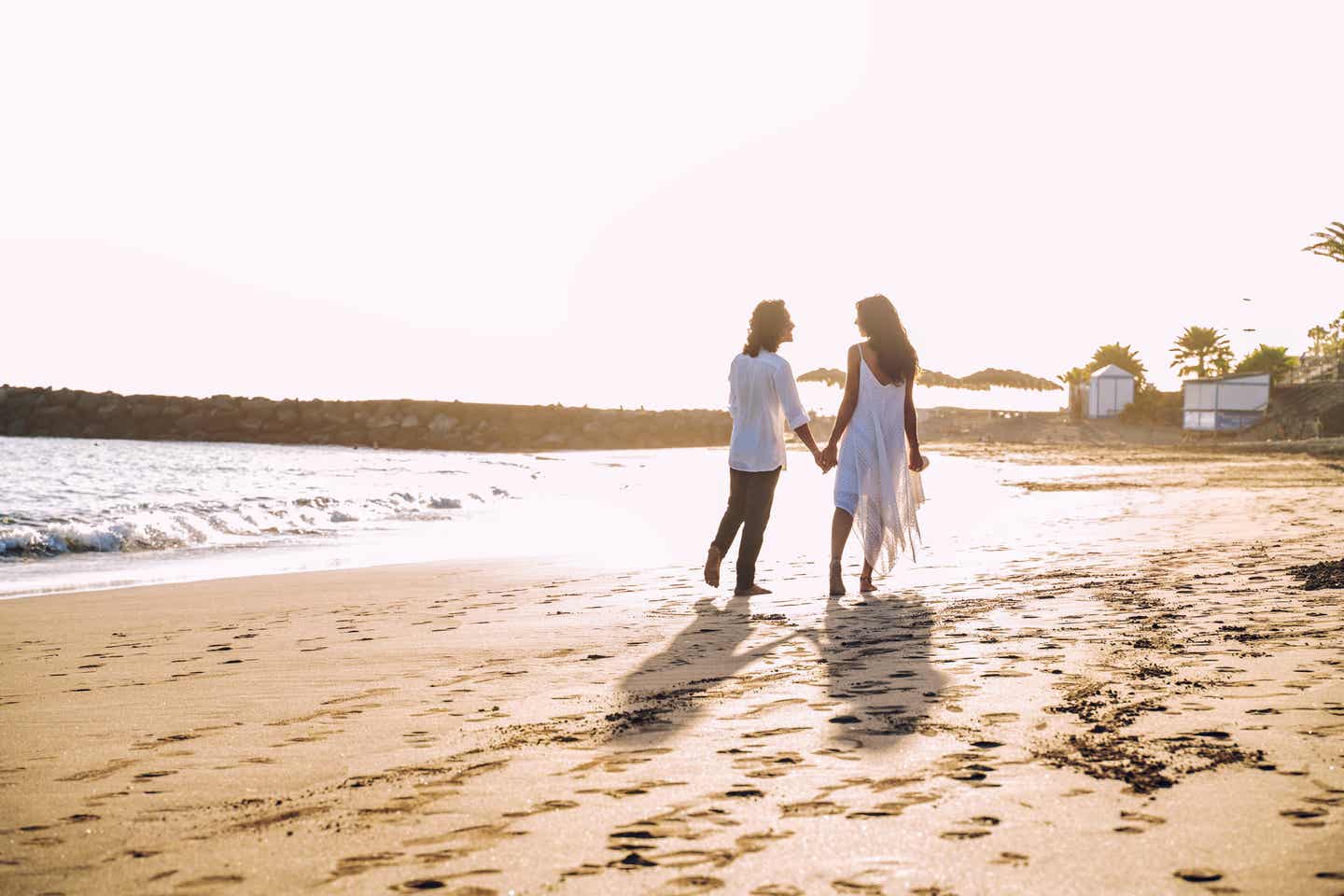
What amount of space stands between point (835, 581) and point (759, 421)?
4.12 ft

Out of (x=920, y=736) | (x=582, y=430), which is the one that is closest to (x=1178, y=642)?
(x=920, y=736)

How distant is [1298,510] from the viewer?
36.2 ft

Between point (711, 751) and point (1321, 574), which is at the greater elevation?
point (1321, 574)

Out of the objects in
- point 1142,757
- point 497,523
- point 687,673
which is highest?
point 1142,757

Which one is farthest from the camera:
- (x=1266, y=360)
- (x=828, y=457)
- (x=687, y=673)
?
(x=1266, y=360)

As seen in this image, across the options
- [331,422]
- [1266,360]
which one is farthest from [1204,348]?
[331,422]

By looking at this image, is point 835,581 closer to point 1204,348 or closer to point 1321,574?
point 1321,574

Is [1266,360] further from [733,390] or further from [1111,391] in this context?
[733,390]

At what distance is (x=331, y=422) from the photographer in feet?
199

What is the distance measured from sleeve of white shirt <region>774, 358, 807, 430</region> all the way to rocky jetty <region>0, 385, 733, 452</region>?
5101cm

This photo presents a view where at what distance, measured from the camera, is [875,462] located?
7.05 meters

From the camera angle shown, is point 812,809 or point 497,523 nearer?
point 812,809

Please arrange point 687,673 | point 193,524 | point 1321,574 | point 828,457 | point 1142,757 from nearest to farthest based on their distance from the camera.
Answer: point 1142,757 < point 687,673 < point 1321,574 < point 828,457 < point 193,524

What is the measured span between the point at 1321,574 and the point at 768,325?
3.58 m
